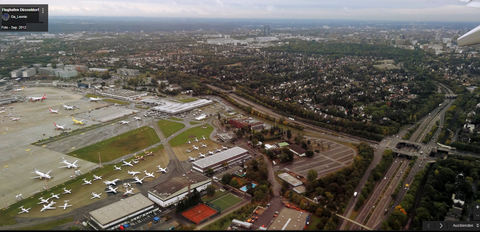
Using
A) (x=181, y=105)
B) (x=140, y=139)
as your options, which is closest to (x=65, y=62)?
(x=181, y=105)

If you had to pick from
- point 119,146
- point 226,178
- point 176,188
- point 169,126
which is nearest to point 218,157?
point 226,178

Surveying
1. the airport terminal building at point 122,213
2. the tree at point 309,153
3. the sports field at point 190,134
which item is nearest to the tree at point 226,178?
the airport terminal building at point 122,213

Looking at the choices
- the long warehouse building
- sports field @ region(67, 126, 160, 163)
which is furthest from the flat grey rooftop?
sports field @ region(67, 126, 160, 163)

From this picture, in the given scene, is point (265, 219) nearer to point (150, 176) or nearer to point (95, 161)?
point (150, 176)

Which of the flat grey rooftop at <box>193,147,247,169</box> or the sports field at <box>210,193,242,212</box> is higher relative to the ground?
the flat grey rooftop at <box>193,147,247,169</box>

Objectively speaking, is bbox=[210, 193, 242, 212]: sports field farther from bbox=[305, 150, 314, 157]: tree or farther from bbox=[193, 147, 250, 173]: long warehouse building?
bbox=[305, 150, 314, 157]: tree

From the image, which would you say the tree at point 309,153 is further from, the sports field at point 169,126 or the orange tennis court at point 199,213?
the sports field at point 169,126
